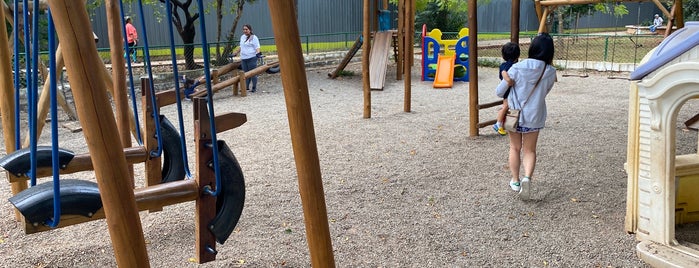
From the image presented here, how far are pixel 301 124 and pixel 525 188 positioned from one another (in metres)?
2.85

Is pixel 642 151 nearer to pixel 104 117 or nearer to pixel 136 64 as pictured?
pixel 104 117

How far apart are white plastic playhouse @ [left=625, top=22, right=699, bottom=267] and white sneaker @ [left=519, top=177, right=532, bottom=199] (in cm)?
81

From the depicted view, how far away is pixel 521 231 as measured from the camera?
12.8 ft

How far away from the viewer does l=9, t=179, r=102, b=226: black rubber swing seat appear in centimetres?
212

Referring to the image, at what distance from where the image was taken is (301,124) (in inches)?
80.1

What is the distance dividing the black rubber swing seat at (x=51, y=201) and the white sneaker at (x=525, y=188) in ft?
10.3

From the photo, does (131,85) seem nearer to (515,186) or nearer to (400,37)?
(515,186)

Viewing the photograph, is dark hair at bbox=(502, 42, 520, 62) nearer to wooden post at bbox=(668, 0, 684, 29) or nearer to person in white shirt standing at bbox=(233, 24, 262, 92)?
wooden post at bbox=(668, 0, 684, 29)

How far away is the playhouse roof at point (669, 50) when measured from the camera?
3088mm

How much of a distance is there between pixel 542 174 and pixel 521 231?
4.86ft

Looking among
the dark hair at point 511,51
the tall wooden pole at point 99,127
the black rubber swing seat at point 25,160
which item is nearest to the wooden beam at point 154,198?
the tall wooden pole at point 99,127

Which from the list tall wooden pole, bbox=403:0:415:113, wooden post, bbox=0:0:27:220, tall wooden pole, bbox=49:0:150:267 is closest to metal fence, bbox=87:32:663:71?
tall wooden pole, bbox=403:0:415:113

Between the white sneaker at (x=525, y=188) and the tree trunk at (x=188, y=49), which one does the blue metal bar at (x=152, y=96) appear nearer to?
the white sneaker at (x=525, y=188)

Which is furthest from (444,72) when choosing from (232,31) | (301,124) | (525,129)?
(301,124)
